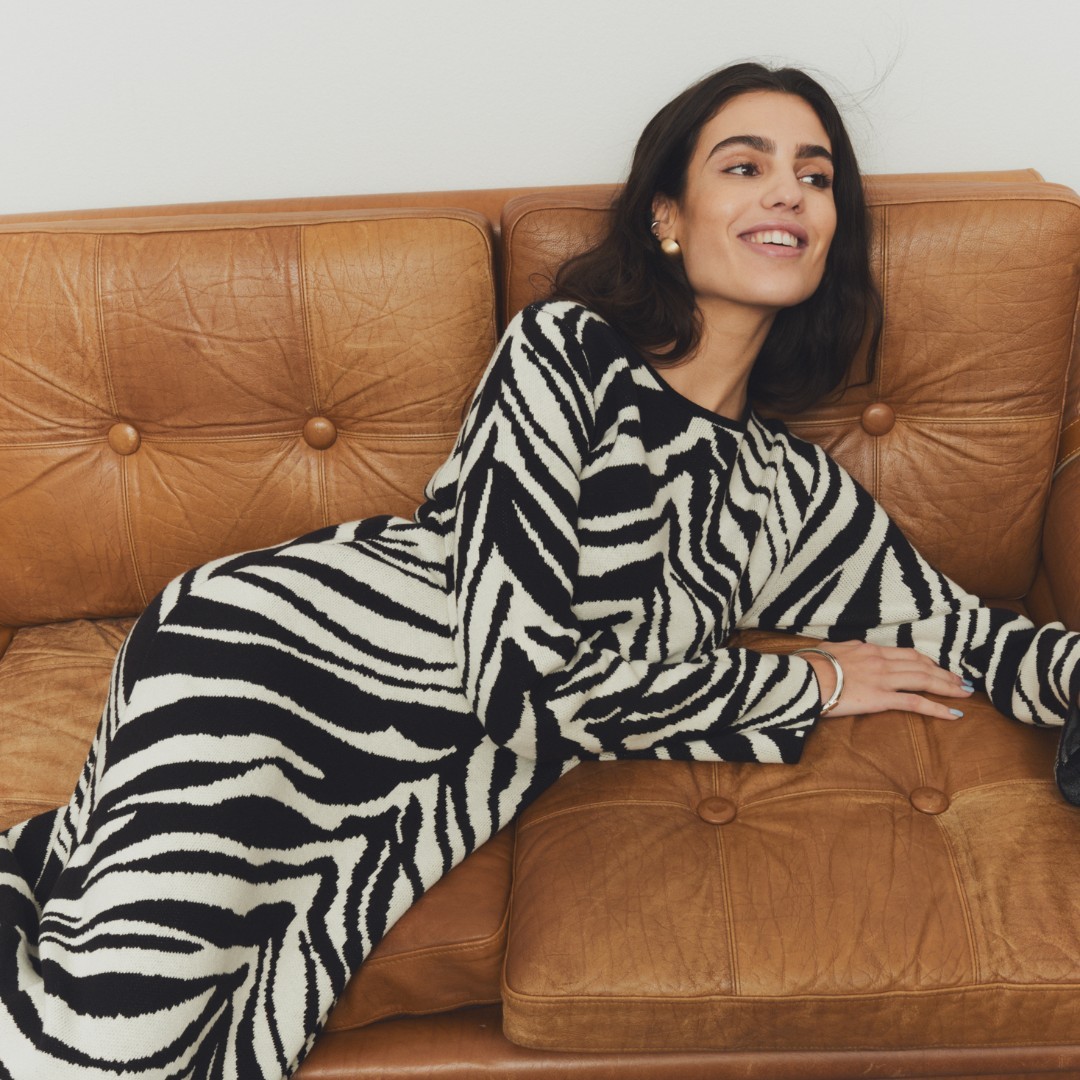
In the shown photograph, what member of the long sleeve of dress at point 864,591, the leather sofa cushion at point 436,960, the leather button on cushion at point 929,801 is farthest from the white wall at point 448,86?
the leather sofa cushion at point 436,960

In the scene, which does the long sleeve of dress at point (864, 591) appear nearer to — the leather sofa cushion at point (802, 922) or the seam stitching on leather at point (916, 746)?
the seam stitching on leather at point (916, 746)

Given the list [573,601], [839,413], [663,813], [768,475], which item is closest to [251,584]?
[573,601]

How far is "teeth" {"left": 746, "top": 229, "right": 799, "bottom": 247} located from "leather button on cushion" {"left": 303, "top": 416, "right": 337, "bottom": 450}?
23.2 inches

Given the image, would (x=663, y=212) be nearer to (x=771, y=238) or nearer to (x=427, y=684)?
(x=771, y=238)

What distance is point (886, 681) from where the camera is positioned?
1.33m

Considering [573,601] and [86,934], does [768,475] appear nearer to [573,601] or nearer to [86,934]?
[573,601]

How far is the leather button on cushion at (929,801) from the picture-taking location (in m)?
1.18

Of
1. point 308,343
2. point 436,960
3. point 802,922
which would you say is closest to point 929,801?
point 802,922

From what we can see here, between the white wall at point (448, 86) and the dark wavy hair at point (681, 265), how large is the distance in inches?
10.4

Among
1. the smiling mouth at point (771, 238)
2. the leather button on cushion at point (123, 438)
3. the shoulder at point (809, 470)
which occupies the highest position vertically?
the smiling mouth at point (771, 238)

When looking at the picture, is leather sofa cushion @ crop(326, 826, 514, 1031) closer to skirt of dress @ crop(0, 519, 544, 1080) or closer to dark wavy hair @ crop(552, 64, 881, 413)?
skirt of dress @ crop(0, 519, 544, 1080)

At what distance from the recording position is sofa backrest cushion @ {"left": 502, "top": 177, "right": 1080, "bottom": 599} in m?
1.37

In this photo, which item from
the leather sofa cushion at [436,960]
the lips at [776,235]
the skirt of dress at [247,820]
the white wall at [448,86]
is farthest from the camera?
the white wall at [448,86]

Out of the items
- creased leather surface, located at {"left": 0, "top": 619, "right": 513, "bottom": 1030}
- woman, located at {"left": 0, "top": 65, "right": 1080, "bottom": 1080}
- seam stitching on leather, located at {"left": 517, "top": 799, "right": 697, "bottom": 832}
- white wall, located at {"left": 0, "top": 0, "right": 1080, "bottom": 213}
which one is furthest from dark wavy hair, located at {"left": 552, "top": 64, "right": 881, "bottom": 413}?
creased leather surface, located at {"left": 0, "top": 619, "right": 513, "bottom": 1030}
